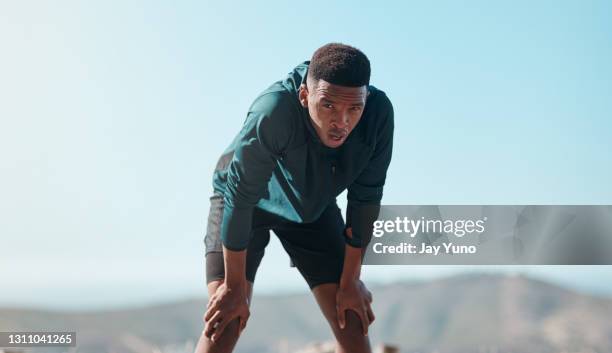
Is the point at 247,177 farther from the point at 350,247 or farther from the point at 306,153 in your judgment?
the point at 350,247

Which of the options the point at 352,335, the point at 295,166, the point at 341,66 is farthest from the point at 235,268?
the point at 341,66

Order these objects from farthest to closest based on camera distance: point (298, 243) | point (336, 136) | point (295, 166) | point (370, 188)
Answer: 1. point (298, 243)
2. point (370, 188)
3. point (295, 166)
4. point (336, 136)

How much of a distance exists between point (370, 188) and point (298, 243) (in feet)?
1.21

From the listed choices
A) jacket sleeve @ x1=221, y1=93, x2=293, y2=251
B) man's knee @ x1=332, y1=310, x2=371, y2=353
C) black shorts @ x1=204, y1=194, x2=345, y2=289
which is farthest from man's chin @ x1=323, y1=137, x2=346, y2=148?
man's knee @ x1=332, y1=310, x2=371, y2=353

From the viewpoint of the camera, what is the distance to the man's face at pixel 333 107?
7.53 feet

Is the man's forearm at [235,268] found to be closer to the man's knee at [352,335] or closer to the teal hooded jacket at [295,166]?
the teal hooded jacket at [295,166]

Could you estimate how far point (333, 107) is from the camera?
232cm

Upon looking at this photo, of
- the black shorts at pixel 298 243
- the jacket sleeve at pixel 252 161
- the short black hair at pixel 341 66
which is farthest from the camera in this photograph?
the black shorts at pixel 298 243

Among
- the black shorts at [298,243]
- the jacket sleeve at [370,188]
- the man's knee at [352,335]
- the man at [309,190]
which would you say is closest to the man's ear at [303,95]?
the man at [309,190]

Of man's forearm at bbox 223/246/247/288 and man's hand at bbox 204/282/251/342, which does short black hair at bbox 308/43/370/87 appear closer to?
man's forearm at bbox 223/246/247/288

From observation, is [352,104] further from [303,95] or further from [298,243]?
[298,243]

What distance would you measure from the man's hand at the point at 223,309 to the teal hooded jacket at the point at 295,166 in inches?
6.9

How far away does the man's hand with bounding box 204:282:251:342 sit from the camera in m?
2.58

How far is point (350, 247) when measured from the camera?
2.74 m
